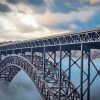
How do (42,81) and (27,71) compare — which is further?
(27,71)

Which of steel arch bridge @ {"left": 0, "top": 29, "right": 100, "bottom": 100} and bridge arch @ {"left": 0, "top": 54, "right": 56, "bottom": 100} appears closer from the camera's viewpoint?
steel arch bridge @ {"left": 0, "top": 29, "right": 100, "bottom": 100}

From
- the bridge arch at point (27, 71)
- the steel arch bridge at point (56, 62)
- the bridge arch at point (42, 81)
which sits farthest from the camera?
the bridge arch at point (27, 71)

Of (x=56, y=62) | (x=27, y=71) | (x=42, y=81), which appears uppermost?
(x=56, y=62)

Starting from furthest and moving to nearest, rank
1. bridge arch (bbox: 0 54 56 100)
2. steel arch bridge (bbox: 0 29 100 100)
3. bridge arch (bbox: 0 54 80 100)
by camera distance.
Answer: bridge arch (bbox: 0 54 56 100) < bridge arch (bbox: 0 54 80 100) < steel arch bridge (bbox: 0 29 100 100)

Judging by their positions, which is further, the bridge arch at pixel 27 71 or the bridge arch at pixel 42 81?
the bridge arch at pixel 27 71

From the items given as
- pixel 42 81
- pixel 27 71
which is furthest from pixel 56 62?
pixel 27 71

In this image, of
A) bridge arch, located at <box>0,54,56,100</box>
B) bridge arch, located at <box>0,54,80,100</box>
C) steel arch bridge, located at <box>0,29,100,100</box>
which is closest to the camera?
steel arch bridge, located at <box>0,29,100,100</box>

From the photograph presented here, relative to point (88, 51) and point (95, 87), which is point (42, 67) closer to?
point (88, 51)

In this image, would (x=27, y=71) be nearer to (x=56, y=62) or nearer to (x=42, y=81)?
(x=42, y=81)

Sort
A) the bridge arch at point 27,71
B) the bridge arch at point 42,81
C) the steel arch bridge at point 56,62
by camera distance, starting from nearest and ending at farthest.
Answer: the steel arch bridge at point 56,62
the bridge arch at point 42,81
the bridge arch at point 27,71
